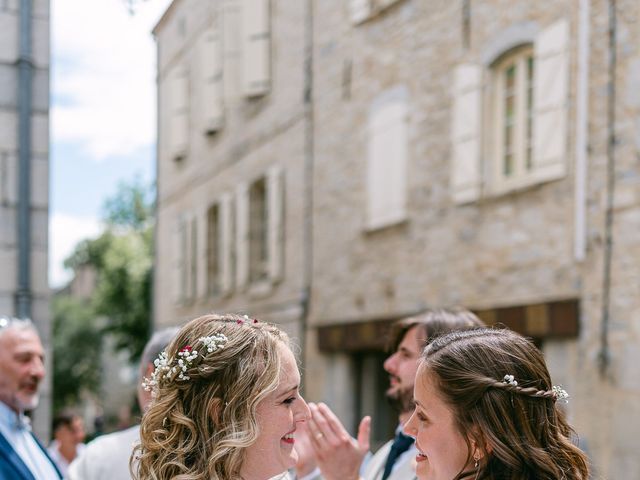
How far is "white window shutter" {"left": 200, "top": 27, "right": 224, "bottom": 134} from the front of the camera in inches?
608

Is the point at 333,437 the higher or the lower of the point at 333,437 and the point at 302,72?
the lower

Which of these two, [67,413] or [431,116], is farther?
[431,116]

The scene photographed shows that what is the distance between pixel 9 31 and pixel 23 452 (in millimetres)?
3457

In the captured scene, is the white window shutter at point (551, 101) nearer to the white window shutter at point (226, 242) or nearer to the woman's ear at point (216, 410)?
the woman's ear at point (216, 410)

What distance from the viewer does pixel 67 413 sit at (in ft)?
Result: 27.8

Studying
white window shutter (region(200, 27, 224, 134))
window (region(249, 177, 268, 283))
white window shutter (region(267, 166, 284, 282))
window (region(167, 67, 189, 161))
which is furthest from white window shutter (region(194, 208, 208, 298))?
white window shutter (region(267, 166, 284, 282))

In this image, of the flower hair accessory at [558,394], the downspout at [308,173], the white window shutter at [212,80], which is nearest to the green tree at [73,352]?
the white window shutter at [212,80]

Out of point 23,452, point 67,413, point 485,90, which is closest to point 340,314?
point 485,90

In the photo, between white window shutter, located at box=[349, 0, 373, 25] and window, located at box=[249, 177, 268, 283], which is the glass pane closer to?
white window shutter, located at box=[349, 0, 373, 25]

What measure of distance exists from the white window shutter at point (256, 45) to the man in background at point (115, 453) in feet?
35.5

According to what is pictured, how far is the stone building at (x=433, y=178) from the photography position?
827 centimetres

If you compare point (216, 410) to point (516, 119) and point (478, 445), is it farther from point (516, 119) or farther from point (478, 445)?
point (516, 119)

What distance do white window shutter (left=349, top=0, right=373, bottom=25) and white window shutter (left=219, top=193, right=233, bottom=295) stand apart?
4.30 meters

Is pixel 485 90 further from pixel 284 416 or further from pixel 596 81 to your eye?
pixel 284 416
